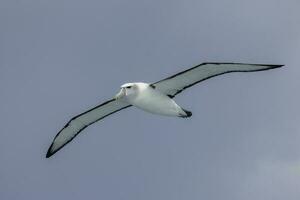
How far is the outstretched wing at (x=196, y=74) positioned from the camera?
31.7 m

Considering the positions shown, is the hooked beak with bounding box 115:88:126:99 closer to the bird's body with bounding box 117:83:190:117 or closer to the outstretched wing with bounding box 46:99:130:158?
the bird's body with bounding box 117:83:190:117

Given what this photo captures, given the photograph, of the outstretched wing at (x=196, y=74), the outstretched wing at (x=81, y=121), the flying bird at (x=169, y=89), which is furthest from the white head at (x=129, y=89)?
the outstretched wing at (x=81, y=121)

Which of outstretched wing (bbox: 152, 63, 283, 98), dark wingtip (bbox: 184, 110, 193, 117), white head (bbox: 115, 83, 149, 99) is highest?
outstretched wing (bbox: 152, 63, 283, 98)

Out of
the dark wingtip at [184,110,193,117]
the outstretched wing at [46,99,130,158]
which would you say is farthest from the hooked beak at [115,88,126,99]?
the dark wingtip at [184,110,193,117]

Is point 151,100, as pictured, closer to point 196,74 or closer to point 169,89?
point 169,89

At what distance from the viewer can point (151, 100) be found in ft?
108

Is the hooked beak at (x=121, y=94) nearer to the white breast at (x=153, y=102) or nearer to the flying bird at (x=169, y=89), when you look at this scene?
the flying bird at (x=169, y=89)

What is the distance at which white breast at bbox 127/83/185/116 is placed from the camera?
108 ft

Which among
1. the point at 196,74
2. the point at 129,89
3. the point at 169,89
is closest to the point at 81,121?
the point at 129,89

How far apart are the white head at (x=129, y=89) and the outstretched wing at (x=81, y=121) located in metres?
2.21

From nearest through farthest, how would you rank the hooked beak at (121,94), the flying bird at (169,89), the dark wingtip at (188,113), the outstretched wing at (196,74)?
the outstretched wing at (196,74) → the flying bird at (169,89) → the dark wingtip at (188,113) → the hooked beak at (121,94)

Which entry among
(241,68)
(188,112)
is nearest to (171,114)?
(188,112)

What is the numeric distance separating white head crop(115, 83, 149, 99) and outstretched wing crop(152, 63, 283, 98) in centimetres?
64

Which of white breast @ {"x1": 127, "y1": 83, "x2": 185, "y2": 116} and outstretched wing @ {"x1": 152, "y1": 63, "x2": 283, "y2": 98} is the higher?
outstretched wing @ {"x1": 152, "y1": 63, "x2": 283, "y2": 98}
